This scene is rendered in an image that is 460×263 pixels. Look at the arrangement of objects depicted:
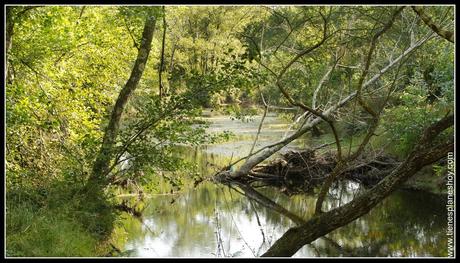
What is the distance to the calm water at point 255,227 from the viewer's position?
844 cm

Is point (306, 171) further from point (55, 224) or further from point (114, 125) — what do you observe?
point (55, 224)

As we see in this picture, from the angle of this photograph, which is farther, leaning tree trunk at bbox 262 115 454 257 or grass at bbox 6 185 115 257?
grass at bbox 6 185 115 257

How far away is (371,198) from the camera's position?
480 centimetres

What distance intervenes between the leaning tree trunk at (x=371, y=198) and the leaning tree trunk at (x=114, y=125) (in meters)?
3.22

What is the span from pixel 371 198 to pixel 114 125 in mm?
4553

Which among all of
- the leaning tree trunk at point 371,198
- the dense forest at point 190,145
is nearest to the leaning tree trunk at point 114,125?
the dense forest at point 190,145

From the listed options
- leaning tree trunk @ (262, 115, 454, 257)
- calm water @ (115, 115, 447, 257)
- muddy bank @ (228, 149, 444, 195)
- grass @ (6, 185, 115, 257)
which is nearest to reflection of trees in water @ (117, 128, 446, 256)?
calm water @ (115, 115, 447, 257)

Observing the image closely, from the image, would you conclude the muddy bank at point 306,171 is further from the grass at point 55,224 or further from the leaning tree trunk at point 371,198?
the leaning tree trunk at point 371,198

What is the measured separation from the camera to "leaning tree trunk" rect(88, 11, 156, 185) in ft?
24.2

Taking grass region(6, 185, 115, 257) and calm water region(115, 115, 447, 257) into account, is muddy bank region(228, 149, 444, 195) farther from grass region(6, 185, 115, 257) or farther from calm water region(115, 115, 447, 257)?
grass region(6, 185, 115, 257)

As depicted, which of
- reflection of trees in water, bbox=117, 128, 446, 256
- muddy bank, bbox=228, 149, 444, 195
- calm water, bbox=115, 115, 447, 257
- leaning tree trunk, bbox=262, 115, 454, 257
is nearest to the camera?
leaning tree trunk, bbox=262, 115, 454, 257

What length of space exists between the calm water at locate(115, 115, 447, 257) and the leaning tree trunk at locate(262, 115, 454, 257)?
10.4 ft

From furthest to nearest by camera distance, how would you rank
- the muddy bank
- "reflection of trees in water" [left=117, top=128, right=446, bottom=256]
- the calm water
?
the muddy bank < "reflection of trees in water" [left=117, top=128, right=446, bottom=256] < the calm water

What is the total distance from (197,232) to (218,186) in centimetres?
344
